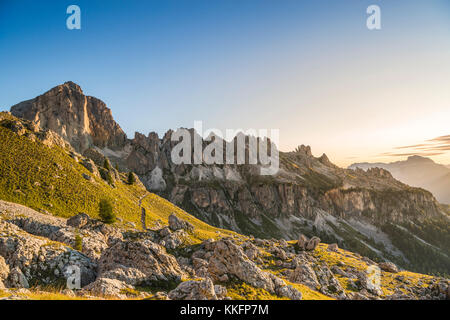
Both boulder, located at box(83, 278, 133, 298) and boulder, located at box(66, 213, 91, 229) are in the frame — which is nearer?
boulder, located at box(83, 278, 133, 298)

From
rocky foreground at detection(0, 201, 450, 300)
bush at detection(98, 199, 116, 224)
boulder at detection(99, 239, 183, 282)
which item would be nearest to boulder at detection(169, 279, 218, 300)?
rocky foreground at detection(0, 201, 450, 300)

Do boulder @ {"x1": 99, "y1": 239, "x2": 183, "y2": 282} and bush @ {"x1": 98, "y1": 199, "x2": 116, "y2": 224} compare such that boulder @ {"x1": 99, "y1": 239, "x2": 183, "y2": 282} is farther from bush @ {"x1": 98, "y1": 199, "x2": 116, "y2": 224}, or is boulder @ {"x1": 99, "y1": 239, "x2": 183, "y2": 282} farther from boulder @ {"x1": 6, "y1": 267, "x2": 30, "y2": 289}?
bush @ {"x1": 98, "y1": 199, "x2": 116, "y2": 224}

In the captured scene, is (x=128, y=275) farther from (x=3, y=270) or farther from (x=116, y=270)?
(x=3, y=270)

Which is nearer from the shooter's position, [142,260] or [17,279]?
[17,279]

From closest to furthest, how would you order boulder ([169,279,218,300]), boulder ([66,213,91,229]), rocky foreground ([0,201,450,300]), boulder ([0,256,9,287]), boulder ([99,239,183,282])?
1. boulder ([169,279,218,300])
2. rocky foreground ([0,201,450,300])
3. boulder ([0,256,9,287])
4. boulder ([99,239,183,282])
5. boulder ([66,213,91,229])

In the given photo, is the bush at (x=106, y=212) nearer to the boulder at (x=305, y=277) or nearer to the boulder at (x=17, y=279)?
the boulder at (x=17, y=279)

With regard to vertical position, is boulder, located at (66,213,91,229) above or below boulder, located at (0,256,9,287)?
below

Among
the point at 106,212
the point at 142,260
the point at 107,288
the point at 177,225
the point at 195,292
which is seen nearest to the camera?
the point at 195,292

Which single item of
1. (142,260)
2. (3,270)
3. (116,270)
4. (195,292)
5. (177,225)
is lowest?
(177,225)

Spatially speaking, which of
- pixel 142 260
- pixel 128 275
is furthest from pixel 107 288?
pixel 142 260

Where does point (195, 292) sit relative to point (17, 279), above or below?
above

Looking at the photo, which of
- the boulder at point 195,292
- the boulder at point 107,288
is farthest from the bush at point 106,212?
the boulder at point 195,292

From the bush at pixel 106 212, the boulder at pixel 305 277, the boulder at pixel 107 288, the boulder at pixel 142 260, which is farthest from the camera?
the bush at pixel 106 212
